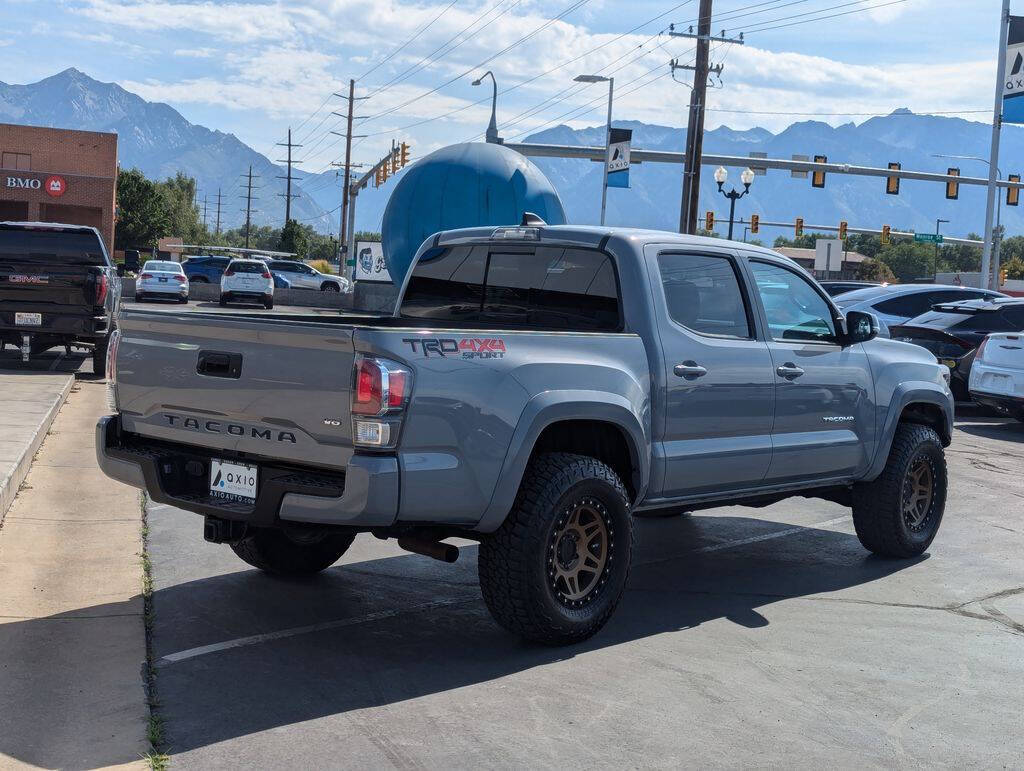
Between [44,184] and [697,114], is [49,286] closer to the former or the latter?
[697,114]

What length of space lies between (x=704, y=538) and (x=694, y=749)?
402cm

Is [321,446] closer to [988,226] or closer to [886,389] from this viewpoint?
[886,389]

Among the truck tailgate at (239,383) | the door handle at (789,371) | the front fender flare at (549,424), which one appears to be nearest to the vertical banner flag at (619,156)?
the door handle at (789,371)

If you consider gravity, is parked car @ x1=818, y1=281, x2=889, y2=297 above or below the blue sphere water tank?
below

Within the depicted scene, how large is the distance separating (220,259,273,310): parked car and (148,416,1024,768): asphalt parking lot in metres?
32.7

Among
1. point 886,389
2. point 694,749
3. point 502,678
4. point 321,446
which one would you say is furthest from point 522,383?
point 886,389

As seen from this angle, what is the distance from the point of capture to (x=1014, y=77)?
30328 millimetres

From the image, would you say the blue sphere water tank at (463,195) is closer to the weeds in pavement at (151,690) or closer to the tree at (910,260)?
the weeds in pavement at (151,690)

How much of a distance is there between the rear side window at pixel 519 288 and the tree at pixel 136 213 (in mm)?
80501

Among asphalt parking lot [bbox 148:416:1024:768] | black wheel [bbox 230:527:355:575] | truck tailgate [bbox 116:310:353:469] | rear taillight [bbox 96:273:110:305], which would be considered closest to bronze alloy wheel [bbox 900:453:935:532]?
asphalt parking lot [bbox 148:416:1024:768]

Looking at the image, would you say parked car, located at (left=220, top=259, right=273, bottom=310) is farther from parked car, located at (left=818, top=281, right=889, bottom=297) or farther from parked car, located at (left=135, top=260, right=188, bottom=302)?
parked car, located at (left=818, top=281, right=889, bottom=297)

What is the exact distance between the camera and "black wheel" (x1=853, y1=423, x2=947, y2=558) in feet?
25.0

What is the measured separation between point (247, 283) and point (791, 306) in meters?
34.4

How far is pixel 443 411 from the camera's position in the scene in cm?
495
